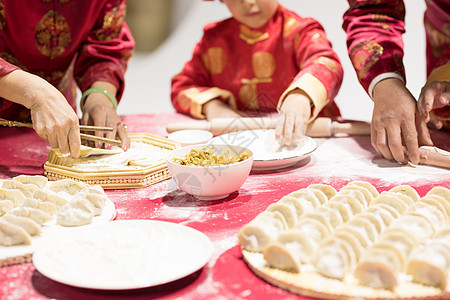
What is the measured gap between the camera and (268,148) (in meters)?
1.82

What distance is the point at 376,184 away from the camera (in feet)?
4.94

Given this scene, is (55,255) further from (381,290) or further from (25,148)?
(25,148)

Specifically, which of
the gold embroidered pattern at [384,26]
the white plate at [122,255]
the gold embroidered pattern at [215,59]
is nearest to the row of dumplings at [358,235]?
the white plate at [122,255]

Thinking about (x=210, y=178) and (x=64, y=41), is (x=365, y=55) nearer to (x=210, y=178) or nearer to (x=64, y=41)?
(x=210, y=178)

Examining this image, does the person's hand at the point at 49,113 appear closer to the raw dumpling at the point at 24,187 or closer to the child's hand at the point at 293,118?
the raw dumpling at the point at 24,187

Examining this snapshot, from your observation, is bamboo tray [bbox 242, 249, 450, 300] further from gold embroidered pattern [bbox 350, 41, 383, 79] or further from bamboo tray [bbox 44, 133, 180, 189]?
gold embroidered pattern [bbox 350, 41, 383, 79]

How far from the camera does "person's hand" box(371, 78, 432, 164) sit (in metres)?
1.66

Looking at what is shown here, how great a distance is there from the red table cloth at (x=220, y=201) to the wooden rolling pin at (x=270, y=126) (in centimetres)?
3

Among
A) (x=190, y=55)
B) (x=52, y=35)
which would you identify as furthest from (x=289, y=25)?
(x=190, y=55)

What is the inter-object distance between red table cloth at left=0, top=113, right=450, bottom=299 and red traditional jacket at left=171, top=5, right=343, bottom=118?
0.37 meters

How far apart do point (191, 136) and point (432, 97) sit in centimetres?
84

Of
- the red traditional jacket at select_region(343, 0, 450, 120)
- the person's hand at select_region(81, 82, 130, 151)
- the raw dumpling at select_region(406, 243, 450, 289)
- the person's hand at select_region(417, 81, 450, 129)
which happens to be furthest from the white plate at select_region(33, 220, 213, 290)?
the red traditional jacket at select_region(343, 0, 450, 120)

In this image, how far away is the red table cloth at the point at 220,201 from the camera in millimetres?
938

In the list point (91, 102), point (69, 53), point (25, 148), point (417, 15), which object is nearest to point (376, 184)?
point (91, 102)
